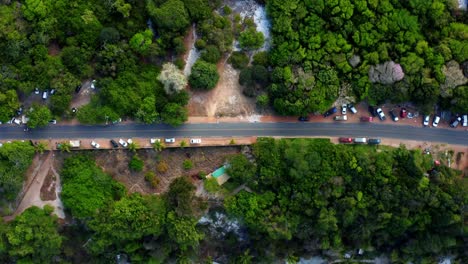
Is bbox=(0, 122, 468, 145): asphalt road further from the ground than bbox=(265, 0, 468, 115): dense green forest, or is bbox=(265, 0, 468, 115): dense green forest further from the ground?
bbox=(265, 0, 468, 115): dense green forest

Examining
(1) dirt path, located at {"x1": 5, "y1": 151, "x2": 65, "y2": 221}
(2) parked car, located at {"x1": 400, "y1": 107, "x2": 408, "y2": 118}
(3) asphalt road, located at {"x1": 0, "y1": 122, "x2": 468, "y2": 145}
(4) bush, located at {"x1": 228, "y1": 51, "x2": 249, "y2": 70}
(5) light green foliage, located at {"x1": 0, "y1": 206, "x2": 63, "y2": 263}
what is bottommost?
(5) light green foliage, located at {"x1": 0, "y1": 206, "x2": 63, "y2": 263}

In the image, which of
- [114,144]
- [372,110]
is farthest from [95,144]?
[372,110]

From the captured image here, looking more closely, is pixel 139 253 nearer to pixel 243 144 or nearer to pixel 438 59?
pixel 243 144

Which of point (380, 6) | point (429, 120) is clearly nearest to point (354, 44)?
point (380, 6)

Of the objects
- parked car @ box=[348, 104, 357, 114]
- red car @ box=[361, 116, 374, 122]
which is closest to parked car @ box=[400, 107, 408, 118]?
red car @ box=[361, 116, 374, 122]

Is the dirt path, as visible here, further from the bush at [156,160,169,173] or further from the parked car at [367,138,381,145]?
the parked car at [367,138,381,145]

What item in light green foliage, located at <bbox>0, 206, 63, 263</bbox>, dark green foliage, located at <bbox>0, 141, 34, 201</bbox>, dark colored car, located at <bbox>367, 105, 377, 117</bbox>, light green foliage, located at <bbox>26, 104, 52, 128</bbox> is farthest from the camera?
dark colored car, located at <bbox>367, 105, 377, 117</bbox>

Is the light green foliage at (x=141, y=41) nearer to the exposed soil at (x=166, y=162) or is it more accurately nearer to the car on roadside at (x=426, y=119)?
the exposed soil at (x=166, y=162)

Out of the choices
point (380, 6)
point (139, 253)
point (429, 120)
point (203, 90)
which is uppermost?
point (380, 6)
